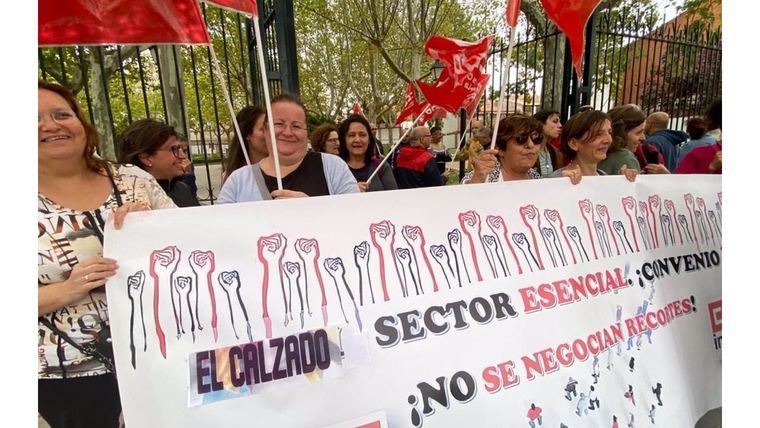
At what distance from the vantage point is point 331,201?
4.75ft

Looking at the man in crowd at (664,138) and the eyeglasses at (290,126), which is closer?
the eyeglasses at (290,126)

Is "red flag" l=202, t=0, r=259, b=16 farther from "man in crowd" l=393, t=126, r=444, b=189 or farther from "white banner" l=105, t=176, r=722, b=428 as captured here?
"man in crowd" l=393, t=126, r=444, b=189

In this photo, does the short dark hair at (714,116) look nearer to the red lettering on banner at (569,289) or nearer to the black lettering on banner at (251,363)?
the red lettering on banner at (569,289)

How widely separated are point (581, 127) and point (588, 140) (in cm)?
9

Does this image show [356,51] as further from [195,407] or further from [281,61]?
[195,407]

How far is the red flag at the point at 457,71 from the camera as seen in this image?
4059mm

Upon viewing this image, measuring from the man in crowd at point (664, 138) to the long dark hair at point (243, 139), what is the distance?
3501 millimetres

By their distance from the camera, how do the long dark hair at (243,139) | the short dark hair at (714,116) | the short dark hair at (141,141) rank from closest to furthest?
the short dark hair at (141,141), the long dark hair at (243,139), the short dark hair at (714,116)

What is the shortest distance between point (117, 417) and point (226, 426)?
0.58 meters

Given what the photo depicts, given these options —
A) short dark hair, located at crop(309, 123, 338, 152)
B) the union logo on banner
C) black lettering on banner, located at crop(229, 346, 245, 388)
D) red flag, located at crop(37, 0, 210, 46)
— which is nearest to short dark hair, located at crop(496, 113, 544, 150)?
the union logo on banner

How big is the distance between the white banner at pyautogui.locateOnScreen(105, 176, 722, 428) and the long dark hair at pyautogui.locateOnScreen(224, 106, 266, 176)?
1.23 meters

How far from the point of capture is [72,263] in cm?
125

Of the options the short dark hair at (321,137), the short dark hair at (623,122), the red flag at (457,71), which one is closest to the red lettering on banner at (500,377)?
the short dark hair at (623,122)

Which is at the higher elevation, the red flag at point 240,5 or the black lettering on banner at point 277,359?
the red flag at point 240,5
